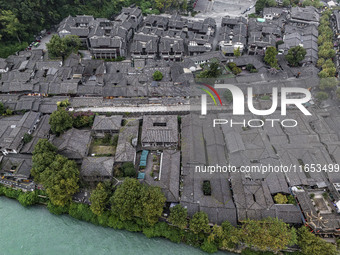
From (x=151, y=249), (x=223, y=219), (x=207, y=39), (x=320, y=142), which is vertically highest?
(x=207, y=39)

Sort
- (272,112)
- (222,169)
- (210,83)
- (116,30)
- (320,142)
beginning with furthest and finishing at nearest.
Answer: (116,30), (210,83), (272,112), (320,142), (222,169)

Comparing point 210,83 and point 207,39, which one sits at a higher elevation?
point 207,39

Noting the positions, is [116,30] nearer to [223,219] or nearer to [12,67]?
[12,67]

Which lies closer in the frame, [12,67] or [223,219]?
[223,219]

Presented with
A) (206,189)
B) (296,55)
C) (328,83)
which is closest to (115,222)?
(206,189)

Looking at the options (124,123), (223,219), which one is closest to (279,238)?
(223,219)

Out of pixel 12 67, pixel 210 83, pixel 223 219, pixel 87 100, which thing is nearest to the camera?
pixel 223 219

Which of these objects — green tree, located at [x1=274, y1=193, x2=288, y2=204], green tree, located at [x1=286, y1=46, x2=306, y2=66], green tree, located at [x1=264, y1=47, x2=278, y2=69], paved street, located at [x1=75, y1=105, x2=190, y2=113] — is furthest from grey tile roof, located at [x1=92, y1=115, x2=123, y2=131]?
green tree, located at [x1=286, y1=46, x2=306, y2=66]
